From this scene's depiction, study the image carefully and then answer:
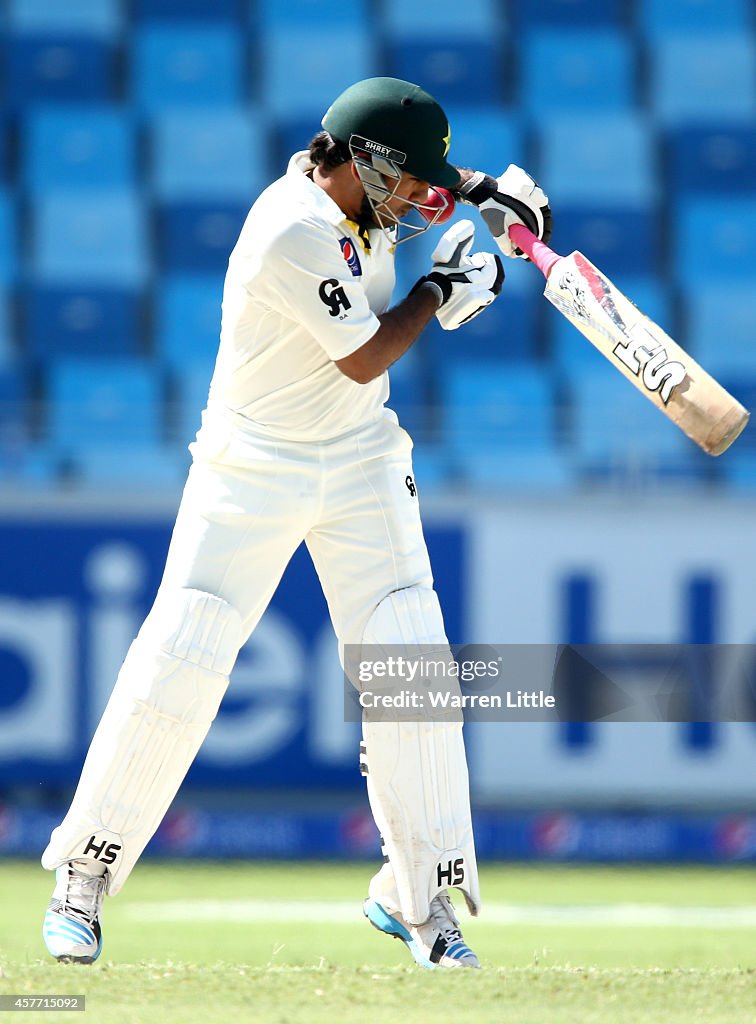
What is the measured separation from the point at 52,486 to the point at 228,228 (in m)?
2.39

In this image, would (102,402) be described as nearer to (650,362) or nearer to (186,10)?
(186,10)

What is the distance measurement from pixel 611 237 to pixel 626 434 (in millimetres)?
2059

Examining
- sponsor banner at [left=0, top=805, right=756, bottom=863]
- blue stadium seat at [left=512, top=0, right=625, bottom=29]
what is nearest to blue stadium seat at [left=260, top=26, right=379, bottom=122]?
blue stadium seat at [left=512, top=0, right=625, bottom=29]

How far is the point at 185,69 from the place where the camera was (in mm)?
9656

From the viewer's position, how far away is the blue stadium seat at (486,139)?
29.7 feet

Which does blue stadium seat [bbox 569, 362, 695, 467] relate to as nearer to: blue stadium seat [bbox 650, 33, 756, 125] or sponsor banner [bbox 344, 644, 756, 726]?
sponsor banner [bbox 344, 644, 756, 726]

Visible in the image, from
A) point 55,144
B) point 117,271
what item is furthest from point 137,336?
point 55,144

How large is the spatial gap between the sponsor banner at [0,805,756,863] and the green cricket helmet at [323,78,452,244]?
3.80 meters

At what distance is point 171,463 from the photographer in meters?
7.19

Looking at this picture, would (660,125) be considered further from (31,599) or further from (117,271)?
(31,599)

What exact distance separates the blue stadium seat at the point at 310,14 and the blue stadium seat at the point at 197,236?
1614 mm

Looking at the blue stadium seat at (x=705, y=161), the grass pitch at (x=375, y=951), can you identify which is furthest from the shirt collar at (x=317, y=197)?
the blue stadium seat at (x=705, y=161)

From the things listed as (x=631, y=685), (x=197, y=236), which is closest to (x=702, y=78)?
(x=197, y=236)

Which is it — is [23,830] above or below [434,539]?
below
